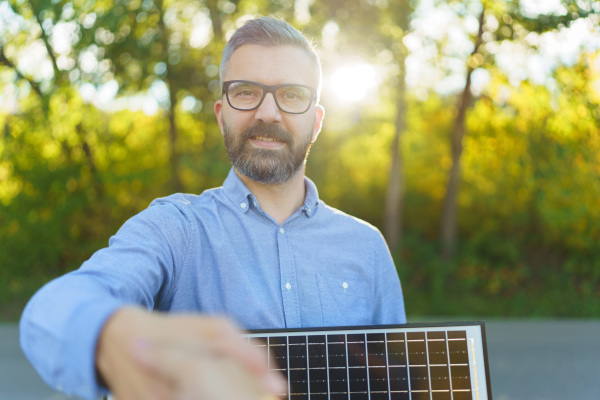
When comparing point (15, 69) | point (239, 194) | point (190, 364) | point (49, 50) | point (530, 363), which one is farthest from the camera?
point (15, 69)

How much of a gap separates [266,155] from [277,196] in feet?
0.65

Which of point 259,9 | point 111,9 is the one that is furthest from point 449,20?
point 111,9

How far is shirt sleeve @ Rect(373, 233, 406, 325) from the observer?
2.16 metres

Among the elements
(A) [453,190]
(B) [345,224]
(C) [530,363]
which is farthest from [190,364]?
(A) [453,190]

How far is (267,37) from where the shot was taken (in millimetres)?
1896

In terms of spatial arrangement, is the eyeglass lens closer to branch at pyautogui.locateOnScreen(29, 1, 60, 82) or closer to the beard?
the beard

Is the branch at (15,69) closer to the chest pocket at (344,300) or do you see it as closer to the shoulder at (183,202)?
the shoulder at (183,202)

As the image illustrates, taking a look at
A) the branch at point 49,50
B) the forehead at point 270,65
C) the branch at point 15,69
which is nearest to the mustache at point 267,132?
the forehead at point 270,65

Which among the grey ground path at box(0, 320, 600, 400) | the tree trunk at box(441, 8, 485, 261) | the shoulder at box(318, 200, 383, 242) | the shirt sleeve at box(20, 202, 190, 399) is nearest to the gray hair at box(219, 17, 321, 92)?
the shoulder at box(318, 200, 383, 242)

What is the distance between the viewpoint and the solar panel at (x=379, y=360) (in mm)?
1387

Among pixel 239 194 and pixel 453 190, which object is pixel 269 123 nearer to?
pixel 239 194

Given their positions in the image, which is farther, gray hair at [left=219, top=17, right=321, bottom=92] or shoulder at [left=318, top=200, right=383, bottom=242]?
shoulder at [left=318, top=200, right=383, bottom=242]

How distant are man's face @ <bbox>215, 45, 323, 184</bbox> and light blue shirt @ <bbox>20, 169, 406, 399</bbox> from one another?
13cm

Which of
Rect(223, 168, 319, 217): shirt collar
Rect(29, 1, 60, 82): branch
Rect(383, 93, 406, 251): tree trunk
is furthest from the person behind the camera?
Rect(383, 93, 406, 251): tree trunk
